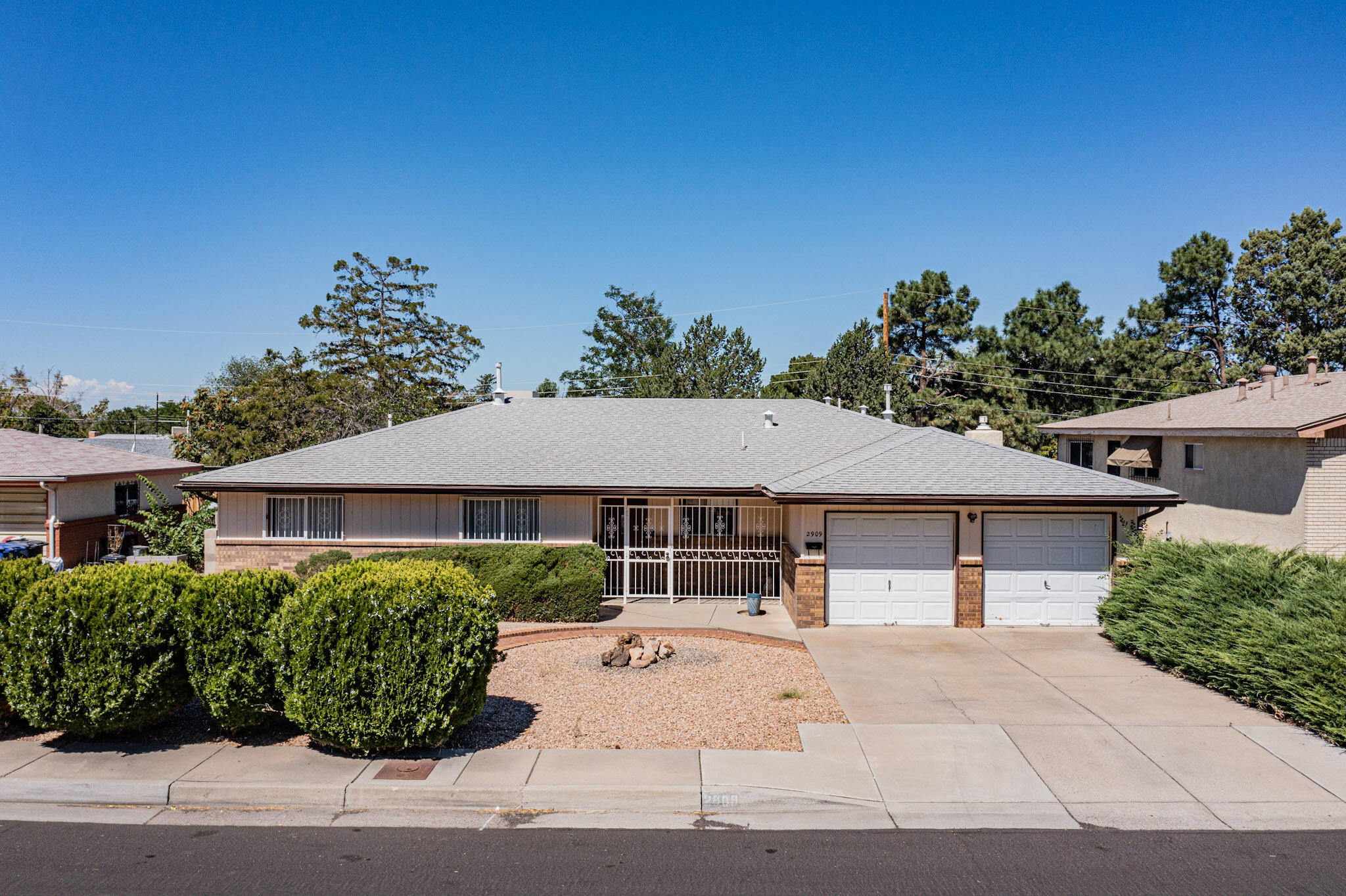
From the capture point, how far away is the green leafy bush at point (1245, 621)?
9070mm

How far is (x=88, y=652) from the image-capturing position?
7.75 metres

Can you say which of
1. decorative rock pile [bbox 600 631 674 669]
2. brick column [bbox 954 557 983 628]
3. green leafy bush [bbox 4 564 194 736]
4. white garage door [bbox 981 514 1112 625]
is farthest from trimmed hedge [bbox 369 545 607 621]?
white garage door [bbox 981 514 1112 625]

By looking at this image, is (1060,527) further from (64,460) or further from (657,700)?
(64,460)

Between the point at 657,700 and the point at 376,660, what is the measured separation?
390 cm

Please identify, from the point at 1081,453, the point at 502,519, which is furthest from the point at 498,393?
the point at 1081,453

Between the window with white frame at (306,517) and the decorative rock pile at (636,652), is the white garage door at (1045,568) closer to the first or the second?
the decorative rock pile at (636,652)

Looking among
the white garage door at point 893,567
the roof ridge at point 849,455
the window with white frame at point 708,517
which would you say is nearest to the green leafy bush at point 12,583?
the roof ridge at point 849,455

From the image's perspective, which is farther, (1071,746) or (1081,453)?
(1081,453)

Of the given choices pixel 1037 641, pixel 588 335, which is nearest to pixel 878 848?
pixel 1037 641

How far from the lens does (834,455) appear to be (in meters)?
18.7

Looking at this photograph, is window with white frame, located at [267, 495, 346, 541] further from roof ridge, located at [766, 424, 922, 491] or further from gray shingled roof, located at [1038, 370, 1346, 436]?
gray shingled roof, located at [1038, 370, 1346, 436]

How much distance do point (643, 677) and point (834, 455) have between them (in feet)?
29.8

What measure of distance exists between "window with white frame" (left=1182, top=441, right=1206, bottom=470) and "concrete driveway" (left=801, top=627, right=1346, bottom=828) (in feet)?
43.4

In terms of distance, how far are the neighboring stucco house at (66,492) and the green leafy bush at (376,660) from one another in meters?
17.3
